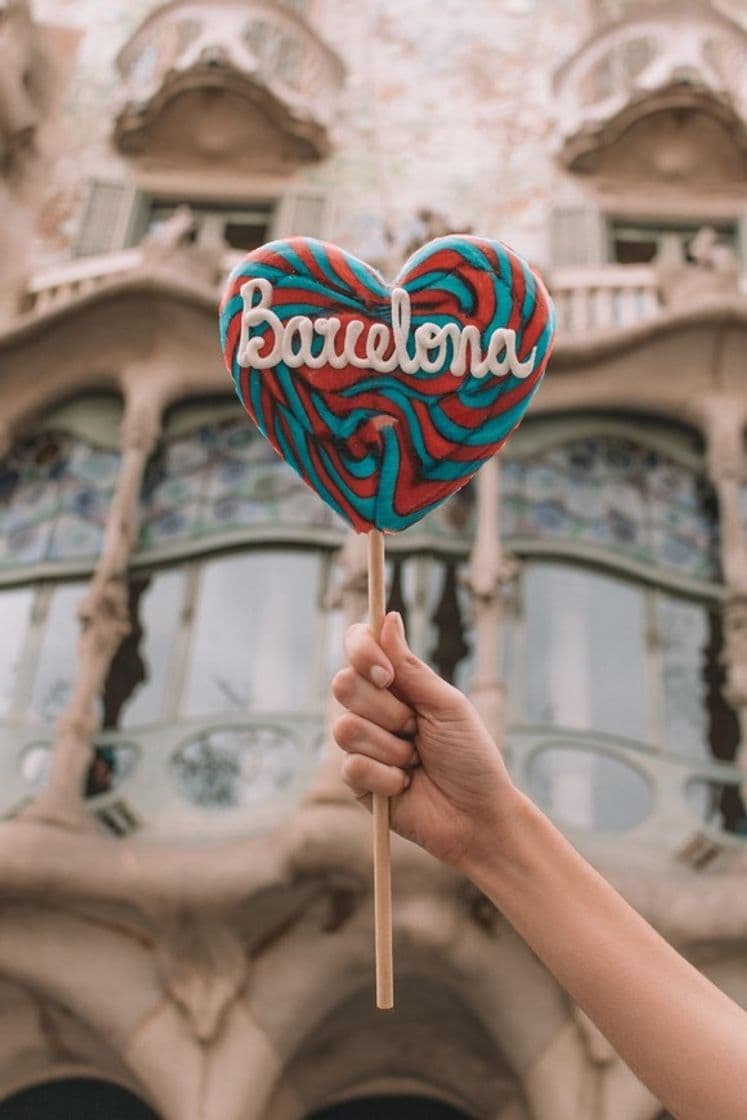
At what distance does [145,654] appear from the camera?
7.32 meters

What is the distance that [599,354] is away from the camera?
807 cm

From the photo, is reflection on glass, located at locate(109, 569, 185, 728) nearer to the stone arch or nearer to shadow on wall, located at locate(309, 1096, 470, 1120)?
the stone arch

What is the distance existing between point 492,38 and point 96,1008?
35.4 ft

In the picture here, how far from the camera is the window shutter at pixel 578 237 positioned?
10.1 m

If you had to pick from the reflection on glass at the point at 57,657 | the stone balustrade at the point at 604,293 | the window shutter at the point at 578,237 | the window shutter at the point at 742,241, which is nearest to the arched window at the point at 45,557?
the reflection on glass at the point at 57,657

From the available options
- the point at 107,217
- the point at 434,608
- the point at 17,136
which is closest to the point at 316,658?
the point at 434,608

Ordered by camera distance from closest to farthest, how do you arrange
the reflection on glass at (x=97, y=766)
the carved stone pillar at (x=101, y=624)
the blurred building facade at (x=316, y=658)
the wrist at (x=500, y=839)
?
the wrist at (x=500, y=839)
the blurred building facade at (x=316, y=658)
the carved stone pillar at (x=101, y=624)
the reflection on glass at (x=97, y=766)

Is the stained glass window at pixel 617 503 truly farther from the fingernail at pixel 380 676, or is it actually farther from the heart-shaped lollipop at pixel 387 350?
the fingernail at pixel 380 676

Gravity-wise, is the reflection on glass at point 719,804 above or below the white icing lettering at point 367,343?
above

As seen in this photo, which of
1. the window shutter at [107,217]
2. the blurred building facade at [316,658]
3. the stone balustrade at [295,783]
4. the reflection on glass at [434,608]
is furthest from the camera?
the window shutter at [107,217]

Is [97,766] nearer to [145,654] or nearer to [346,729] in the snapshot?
[145,654]

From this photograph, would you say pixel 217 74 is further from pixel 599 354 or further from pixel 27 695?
pixel 27 695

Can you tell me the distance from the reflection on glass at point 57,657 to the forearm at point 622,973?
18.7ft

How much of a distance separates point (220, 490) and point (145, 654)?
1.31 m
